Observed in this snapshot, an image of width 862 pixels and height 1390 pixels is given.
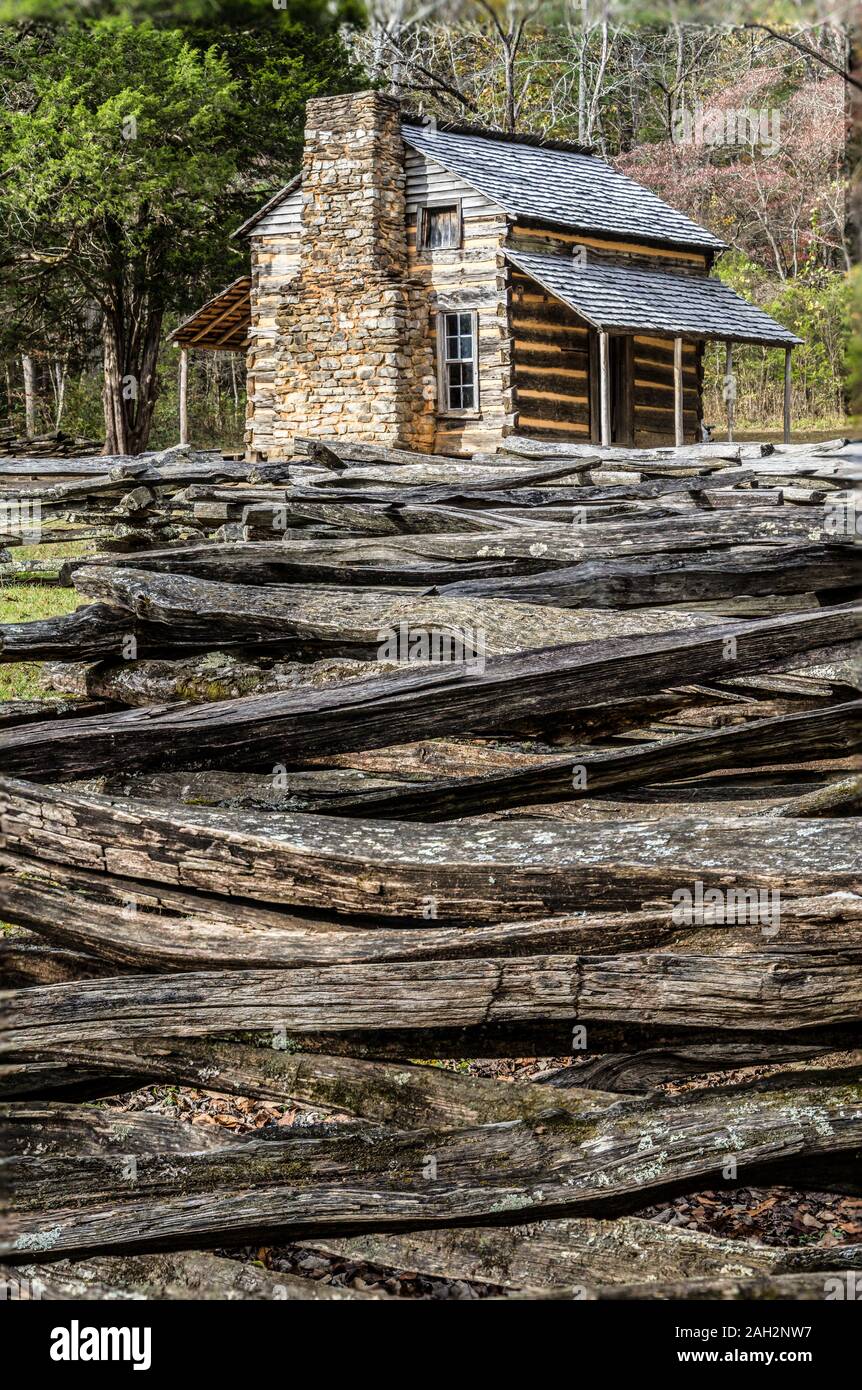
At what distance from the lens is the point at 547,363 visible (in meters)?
19.2

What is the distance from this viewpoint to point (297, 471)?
28.5ft

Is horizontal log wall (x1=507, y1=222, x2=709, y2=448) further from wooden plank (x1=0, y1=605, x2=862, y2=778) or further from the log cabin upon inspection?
wooden plank (x1=0, y1=605, x2=862, y2=778)

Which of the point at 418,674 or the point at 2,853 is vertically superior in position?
the point at 418,674

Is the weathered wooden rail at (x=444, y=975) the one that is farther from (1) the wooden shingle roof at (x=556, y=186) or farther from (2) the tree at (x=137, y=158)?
(1) the wooden shingle roof at (x=556, y=186)

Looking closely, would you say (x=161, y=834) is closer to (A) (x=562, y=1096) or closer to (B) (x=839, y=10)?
(A) (x=562, y=1096)

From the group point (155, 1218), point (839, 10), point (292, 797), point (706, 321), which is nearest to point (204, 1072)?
point (155, 1218)

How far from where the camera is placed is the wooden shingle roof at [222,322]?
2093 cm

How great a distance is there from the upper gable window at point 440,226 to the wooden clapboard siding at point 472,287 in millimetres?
79

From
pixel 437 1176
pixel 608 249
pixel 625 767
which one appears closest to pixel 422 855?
pixel 437 1176

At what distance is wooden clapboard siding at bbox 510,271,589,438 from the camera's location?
61.2ft

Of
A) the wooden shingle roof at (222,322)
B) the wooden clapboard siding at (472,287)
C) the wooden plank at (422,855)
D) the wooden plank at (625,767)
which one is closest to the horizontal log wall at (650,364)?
the wooden clapboard siding at (472,287)

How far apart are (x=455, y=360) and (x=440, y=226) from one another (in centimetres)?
214

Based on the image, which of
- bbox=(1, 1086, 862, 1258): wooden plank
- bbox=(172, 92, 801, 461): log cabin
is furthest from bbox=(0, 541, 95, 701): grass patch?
bbox=(172, 92, 801, 461): log cabin

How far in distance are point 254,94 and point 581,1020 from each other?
18.6 metres
